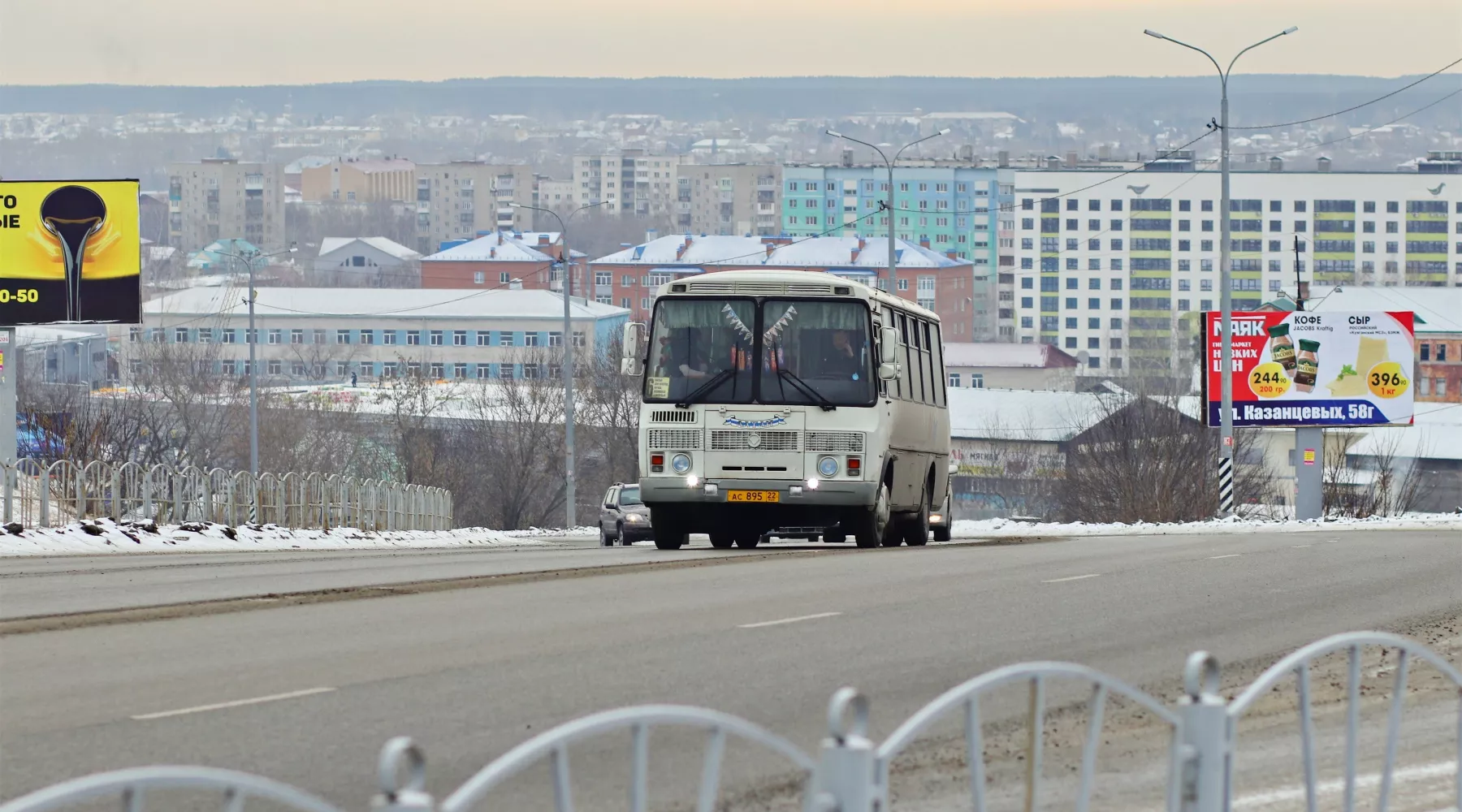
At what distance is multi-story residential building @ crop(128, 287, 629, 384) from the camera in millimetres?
161875

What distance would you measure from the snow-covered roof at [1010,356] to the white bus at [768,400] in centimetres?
15019

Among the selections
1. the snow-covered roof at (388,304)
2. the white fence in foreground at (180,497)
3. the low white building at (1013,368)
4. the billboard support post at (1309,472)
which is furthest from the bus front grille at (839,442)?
the low white building at (1013,368)

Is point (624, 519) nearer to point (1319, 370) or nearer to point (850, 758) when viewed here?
point (1319, 370)

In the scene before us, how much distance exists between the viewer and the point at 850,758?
4.93 m

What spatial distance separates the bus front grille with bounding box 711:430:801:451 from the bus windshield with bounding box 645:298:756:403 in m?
0.38

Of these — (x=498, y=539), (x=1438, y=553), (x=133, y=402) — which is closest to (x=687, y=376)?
(x=1438, y=553)

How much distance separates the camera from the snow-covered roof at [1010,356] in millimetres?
175250

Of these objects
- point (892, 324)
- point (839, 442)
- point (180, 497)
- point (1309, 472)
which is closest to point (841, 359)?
point (839, 442)

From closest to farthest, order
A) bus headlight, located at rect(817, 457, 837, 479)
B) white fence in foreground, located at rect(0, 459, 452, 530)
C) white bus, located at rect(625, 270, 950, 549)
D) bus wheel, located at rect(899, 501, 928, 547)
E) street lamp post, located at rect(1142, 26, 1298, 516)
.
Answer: bus headlight, located at rect(817, 457, 837, 479) < white bus, located at rect(625, 270, 950, 549) < bus wheel, located at rect(899, 501, 928, 547) < white fence in foreground, located at rect(0, 459, 452, 530) < street lamp post, located at rect(1142, 26, 1298, 516)

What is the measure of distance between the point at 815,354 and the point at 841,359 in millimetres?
299

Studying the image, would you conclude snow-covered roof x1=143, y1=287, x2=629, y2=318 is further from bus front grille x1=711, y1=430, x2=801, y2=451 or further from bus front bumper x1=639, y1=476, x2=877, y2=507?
bus front grille x1=711, y1=430, x2=801, y2=451

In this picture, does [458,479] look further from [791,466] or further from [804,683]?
[804,683]

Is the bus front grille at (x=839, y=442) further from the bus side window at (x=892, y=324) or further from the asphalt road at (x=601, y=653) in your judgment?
the asphalt road at (x=601, y=653)

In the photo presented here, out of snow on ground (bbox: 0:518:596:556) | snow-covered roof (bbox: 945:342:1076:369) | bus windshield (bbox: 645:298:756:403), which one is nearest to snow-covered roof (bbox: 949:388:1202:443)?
snow-covered roof (bbox: 945:342:1076:369)
